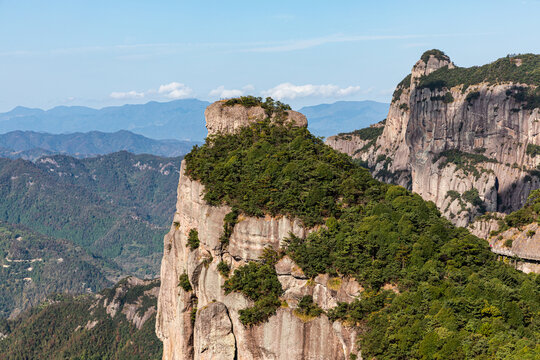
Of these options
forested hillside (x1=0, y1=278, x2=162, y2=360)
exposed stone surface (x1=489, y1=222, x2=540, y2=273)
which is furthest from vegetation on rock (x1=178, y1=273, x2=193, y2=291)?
forested hillside (x1=0, y1=278, x2=162, y2=360)

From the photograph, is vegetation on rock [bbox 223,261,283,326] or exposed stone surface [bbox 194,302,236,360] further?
exposed stone surface [bbox 194,302,236,360]

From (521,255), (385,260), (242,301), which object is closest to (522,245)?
(521,255)

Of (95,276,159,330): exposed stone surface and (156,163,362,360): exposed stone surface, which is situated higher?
(156,163,362,360): exposed stone surface

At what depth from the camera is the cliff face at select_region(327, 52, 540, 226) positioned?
119 m

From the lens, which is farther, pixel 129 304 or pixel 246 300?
pixel 129 304

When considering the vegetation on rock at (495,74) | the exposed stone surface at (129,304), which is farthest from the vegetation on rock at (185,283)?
the exposed stone surface at (129,304)

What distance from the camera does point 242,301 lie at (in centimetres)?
3725

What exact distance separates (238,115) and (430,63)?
119 metres

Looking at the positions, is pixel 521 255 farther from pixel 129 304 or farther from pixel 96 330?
pixel 129 304

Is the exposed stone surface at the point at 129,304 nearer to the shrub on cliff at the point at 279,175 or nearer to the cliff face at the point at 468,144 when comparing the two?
the cliff face at the point at 468,144

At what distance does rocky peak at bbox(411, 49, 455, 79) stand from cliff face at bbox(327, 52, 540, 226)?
21.3 inches

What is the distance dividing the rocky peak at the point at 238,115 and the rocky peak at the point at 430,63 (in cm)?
11409

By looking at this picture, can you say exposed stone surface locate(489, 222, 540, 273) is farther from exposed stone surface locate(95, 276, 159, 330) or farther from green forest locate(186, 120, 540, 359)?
exposed stone surface locate(95, 276, 159, 330)

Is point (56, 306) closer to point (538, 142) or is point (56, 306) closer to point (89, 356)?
point (89, 356)
